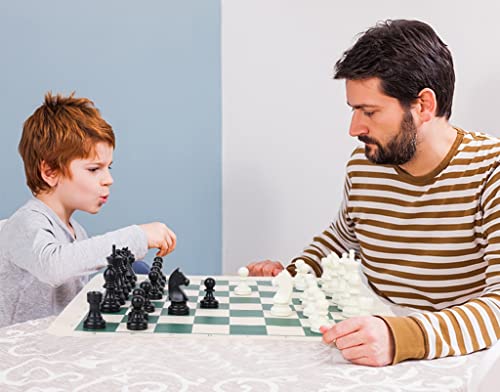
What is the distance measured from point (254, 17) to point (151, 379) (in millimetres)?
1932

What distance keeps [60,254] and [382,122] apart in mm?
882

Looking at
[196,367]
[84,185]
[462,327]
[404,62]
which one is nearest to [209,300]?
[196,367]

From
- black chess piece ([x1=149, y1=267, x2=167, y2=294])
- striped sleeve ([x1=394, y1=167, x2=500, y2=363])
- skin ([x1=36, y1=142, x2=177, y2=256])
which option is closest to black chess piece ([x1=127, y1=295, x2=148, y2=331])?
black chess piece ([x1=149, y1=267, x2=167, y2=294])

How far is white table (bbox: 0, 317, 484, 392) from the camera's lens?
0.95m

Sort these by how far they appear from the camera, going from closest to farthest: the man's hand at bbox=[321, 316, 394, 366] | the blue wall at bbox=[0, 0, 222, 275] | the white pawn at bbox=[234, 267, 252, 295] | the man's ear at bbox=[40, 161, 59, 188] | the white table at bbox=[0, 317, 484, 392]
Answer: the white table at bbox=[0, 317, 484, 392], the man's hand at bbox=[321, 316, 394, 366], the white pawn at bbox=[234, 267, 252, 295], the man's ear at bbox=[40, 161, 59, 188], the blue wall at bbox=[0, 0, 222, 275]

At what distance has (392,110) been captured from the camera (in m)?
1.60

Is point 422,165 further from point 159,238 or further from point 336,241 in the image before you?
point 159,238

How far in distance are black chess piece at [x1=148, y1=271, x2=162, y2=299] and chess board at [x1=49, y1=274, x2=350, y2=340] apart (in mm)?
13

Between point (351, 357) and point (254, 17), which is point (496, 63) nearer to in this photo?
point (254, 17)

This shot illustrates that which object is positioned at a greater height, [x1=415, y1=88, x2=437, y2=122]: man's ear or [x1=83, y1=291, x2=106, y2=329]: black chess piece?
[x1=415, y1=88, x2=437, y2=122]: man's ear

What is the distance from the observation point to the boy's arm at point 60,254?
4.98 ft

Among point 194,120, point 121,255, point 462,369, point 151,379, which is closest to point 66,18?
point 194,120

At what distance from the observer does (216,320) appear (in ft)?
4.24

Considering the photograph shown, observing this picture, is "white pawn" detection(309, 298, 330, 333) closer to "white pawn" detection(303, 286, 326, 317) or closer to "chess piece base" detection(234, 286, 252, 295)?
"white pawn" detection(303, 286, 326, 317)
